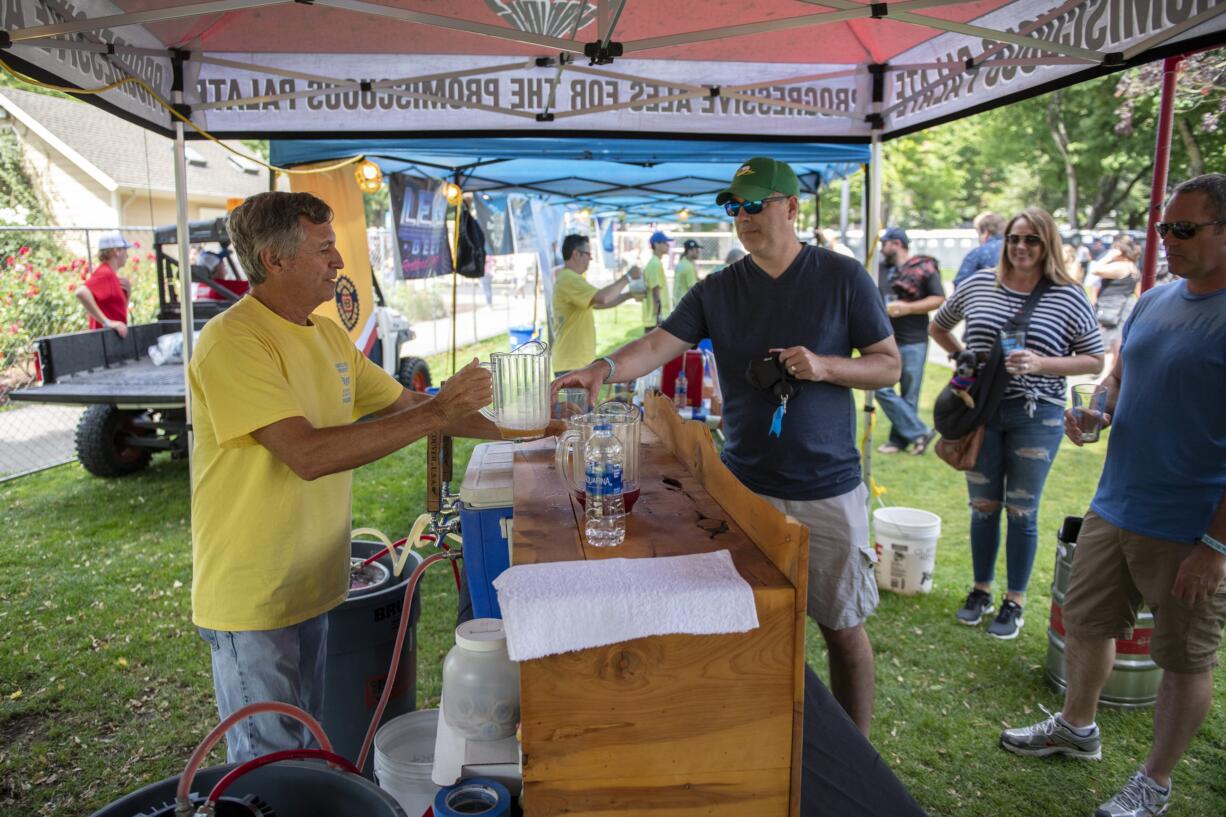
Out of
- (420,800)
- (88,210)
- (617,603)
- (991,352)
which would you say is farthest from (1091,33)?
(88,210)

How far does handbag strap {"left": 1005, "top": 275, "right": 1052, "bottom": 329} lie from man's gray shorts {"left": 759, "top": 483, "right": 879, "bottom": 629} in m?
1.66

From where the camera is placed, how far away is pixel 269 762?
4.08 ft

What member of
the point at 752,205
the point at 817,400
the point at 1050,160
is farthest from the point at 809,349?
the point at 1050,160

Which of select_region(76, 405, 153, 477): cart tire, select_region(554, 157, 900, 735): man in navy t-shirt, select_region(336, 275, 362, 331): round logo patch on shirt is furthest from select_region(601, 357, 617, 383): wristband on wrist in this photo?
select_region(76, 405, 153, 477): cart tire

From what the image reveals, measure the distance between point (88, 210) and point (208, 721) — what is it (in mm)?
23700

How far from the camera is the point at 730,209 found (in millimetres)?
2564

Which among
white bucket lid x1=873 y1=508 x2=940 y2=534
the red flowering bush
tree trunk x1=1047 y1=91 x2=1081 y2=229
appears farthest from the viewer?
tree trunk x1=1047 y1=91 x2=1081 y2=229

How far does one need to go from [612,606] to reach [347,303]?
17.4 feet

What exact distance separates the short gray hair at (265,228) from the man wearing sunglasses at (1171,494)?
242 cm

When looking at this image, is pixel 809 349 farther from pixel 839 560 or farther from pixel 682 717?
pixel 682 717

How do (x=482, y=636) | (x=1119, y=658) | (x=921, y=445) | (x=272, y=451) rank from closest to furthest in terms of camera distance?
1. (x=482, y=636)
2. (x=272, y=451)
3. (x=1119, y=658)
4. (x=921, y=445)

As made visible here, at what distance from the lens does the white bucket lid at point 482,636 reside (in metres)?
1.46

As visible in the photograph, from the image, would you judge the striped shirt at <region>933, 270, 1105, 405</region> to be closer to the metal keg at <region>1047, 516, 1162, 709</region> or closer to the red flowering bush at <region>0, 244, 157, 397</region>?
the metal keg at <region>1047, 516, 1162, 709</region>

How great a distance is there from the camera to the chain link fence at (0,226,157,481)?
8.02m
